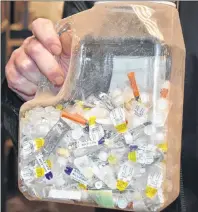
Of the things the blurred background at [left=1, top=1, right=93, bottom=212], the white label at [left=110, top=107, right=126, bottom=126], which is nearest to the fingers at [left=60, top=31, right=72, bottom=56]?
the white label at [left=110, top=107, right=126, bottom=126]

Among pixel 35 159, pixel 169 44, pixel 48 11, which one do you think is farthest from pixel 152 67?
pixel 48 11

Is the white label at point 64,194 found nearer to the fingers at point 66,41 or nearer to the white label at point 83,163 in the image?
the white label at point 83,163

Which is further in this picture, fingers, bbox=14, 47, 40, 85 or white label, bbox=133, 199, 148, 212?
fingers, bbox=14, 47, 40, 85

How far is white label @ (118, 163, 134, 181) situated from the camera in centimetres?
40

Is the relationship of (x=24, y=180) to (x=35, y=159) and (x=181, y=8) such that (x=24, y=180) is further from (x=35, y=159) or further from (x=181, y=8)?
(x=181, y=8)

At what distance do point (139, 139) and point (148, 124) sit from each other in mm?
16

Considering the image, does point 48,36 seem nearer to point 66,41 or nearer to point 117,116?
point 66,41

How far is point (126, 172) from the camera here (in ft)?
1.32

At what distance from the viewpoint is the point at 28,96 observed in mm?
576

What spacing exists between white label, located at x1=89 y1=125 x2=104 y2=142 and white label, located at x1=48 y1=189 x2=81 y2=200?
5 cm

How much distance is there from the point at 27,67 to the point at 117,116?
17cm

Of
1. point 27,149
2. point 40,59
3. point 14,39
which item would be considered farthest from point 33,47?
point 14,39

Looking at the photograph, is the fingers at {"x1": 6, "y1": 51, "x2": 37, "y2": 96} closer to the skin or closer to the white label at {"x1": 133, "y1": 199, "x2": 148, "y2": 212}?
Answer: the skin

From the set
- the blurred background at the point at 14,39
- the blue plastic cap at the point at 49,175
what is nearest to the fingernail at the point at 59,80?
the blue plastic cap at the point at 49,175
